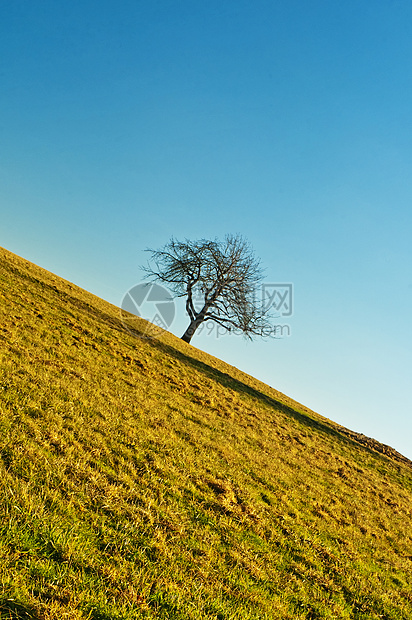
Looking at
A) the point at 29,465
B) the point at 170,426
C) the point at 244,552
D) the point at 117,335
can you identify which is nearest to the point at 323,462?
the point at 170,426

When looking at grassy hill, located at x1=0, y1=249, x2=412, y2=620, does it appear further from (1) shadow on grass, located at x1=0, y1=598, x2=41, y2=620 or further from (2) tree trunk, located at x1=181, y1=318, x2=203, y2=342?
(2) tree trunk, located at x1=181, y1=318, x2=203, y2=342

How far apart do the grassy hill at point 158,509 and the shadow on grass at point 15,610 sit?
0.5 inches

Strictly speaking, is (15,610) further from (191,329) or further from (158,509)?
(191,329)

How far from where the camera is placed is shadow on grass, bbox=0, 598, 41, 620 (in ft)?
11.6

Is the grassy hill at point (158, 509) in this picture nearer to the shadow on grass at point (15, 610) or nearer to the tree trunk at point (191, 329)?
the shadow on grass at point (15, 610)

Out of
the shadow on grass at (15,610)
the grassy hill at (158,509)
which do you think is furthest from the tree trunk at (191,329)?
the shadow on grass at (15,610)

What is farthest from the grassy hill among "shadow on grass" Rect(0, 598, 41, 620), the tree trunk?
the tree trunk

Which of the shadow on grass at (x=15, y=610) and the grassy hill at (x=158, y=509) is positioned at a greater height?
the grassy hill at (x=158, y=509)

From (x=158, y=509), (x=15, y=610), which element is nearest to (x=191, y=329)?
(x=158, y=509)

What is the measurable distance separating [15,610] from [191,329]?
1435 inches

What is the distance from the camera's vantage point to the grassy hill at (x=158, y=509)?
4.50m

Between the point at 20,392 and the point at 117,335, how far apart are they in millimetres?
12824

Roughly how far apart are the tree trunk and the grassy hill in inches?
878

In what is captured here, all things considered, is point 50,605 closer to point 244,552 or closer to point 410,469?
point 244,552
